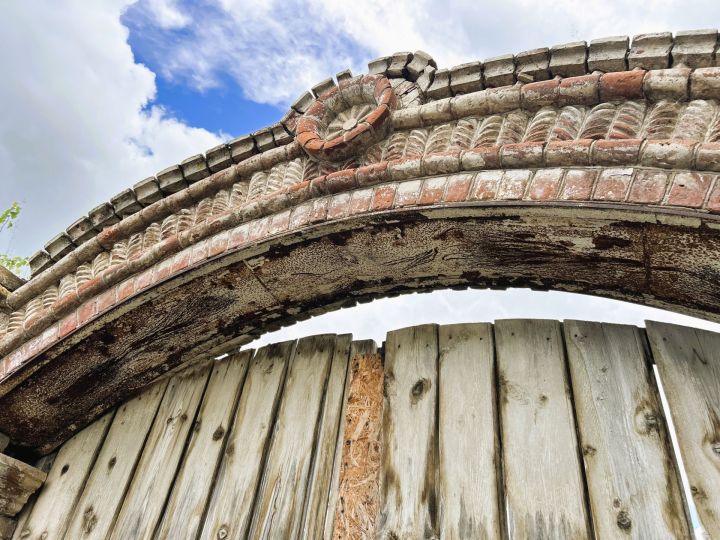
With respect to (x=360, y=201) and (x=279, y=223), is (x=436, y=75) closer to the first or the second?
(x=360, y=201)

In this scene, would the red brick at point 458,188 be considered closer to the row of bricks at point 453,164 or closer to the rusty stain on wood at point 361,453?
the row of bricks at point 453,164

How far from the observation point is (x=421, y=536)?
5.48 ft

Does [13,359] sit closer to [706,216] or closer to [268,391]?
[268,391]

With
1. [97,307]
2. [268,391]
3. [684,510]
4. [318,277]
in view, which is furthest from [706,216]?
[97,307]

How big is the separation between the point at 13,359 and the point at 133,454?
624mm

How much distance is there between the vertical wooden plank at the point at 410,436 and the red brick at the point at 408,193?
20.8 inches

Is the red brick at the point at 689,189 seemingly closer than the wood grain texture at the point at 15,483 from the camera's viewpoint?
Yes

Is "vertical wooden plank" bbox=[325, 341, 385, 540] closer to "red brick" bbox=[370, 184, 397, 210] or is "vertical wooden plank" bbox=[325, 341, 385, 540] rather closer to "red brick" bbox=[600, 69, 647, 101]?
"red brick" bbox=[370, 184, 397, 210]

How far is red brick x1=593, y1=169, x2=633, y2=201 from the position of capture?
1.55 m

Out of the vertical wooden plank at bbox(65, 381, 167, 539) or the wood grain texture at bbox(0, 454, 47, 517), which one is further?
the wood grain texture at bbox(0, 454, 47, 517)

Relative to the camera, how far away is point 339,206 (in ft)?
6.55

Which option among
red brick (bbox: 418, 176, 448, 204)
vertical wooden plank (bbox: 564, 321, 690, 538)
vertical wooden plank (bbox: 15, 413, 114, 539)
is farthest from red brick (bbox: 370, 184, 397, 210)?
vertical wooden plank (bbox: 15, 413, 114, 539)

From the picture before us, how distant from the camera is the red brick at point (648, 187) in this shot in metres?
1.51

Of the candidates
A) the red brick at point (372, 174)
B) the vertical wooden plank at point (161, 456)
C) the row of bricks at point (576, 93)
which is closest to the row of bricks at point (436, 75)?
the row of bricks at point (576, 93)
